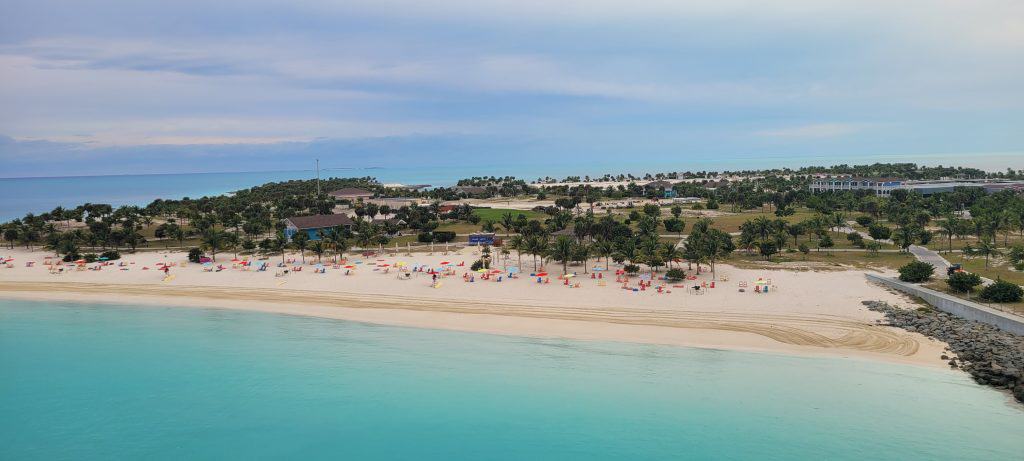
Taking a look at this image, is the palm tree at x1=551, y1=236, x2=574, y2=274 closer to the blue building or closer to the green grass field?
the blue building

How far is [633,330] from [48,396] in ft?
91.3

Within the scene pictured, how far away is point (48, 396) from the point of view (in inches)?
1104

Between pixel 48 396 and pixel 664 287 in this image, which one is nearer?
pixel 48 396

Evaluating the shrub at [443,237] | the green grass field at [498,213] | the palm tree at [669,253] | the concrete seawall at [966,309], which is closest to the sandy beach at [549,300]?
the concrete seawall at [966,309]

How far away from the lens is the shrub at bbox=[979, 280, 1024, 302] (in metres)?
32.3

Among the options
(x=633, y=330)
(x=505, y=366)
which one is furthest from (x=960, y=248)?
(x=505, y=366)

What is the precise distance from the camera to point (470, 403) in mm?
26219

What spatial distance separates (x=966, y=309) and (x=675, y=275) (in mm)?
15653

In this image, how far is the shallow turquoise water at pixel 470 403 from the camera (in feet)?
74.2

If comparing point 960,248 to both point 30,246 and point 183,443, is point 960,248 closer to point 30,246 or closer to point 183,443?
point 183,443

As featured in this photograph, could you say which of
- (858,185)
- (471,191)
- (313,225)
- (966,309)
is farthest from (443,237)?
(858,185)

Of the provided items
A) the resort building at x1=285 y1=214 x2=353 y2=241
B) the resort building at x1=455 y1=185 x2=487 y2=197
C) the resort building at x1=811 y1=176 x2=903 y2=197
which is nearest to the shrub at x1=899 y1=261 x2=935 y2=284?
the resort building at x1=285 y1=214 x2=353 y2=241

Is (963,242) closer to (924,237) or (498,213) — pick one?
(924,237)

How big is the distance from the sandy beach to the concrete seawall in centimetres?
111
